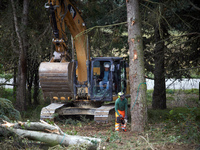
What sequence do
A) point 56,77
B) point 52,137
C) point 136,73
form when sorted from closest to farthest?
point 52,137 → point 136,73 → point 56,77

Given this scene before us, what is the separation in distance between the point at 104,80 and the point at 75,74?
1.24 meters

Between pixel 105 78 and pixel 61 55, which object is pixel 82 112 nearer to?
pixel 105 78

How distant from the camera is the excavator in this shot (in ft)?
35.0

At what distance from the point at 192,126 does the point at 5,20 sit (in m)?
10.3

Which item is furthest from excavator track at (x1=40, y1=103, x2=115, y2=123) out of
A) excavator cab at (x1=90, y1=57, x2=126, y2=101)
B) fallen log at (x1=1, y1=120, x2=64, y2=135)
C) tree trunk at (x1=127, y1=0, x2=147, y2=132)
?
fallen log at (x1=1, y1=120, x2=64, y2=135)

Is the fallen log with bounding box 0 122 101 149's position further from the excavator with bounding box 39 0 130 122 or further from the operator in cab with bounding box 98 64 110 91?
the operator in cab with bounding box 98 64 110 91

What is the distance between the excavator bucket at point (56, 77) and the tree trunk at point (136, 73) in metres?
2.81

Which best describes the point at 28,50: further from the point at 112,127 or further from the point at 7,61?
the point at 112,127

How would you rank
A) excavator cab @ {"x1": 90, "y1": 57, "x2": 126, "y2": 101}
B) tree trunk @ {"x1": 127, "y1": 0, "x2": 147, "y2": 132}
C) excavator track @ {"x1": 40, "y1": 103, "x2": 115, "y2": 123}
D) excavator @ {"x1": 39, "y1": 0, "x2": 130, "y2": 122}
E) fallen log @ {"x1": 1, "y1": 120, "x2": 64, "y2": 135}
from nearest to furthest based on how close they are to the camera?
1. fallen log @ {"x1": 1, "y1": 120, "x2": 64, "y2": 135}
2. tree trunk @ {"x1": 127, "y1": 0, "x2": 147, "y2": 132}
3. excavator @ {"x1": 39, "y1": 0, "x2": 130, "y2": 122}
4. excavator track @ {"x1": 40, "y1": 103, "x2": 115, "y2": 123}
5. excavator cab @ {"x1": 90, "y1": 57, "x2": 126, "y2": 101}

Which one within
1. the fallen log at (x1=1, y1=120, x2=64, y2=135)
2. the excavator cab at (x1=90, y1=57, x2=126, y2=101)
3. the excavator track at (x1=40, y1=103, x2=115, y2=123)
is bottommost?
the excavator track at (x1=40, y1=103, x2=115, y2=123)

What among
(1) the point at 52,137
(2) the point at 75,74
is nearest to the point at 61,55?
(2) the point at 75,74

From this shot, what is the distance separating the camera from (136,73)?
8695 mm

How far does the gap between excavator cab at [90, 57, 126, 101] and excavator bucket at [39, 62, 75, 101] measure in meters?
1.07

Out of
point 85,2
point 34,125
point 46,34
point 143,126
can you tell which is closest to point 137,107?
point 143,126
